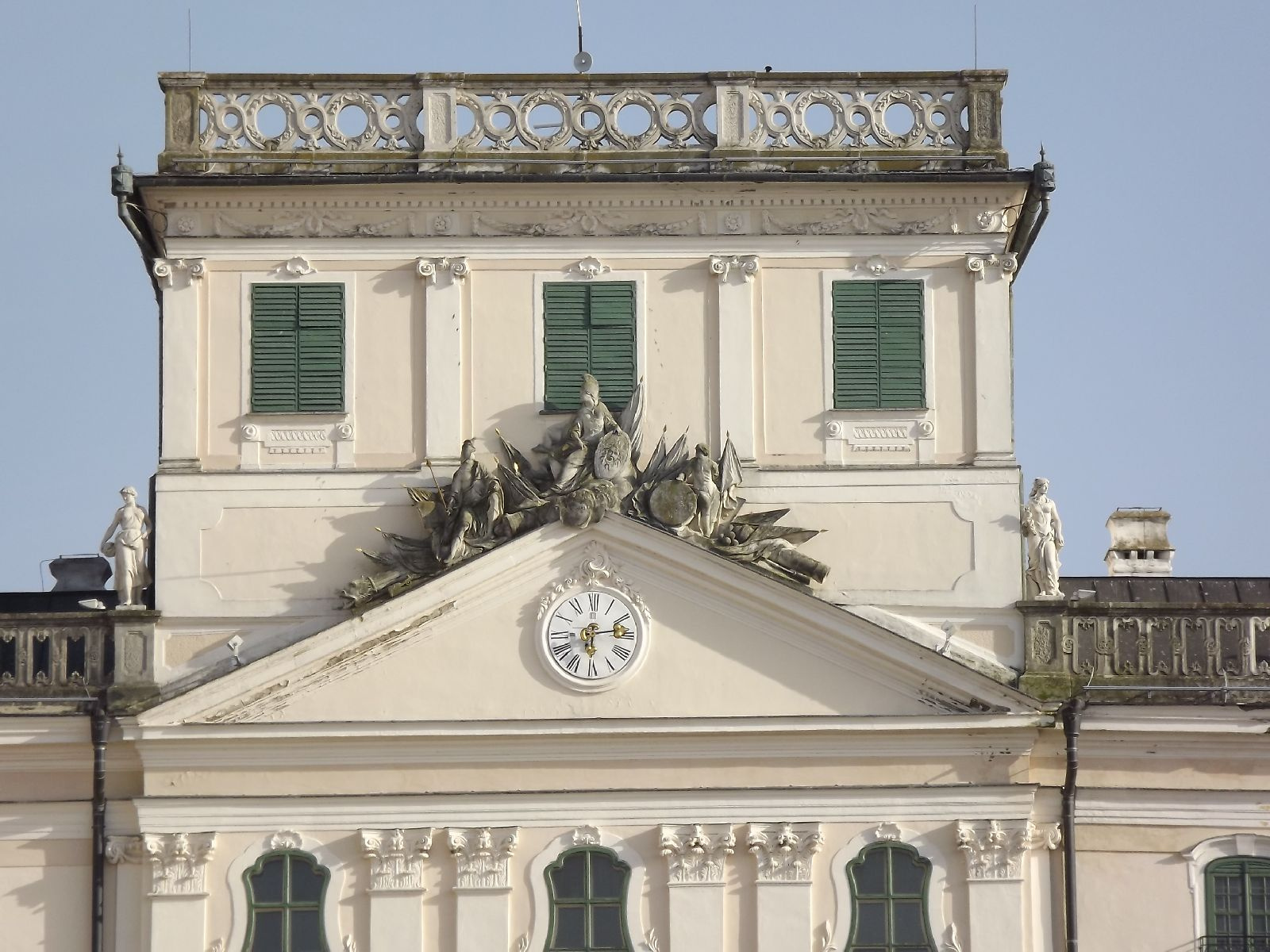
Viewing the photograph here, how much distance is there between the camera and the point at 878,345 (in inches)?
1387

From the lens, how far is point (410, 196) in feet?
116

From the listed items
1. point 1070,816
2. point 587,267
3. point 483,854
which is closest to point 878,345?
point 587,267

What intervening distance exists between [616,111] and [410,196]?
249 centimetres

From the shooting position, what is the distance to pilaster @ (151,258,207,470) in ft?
115

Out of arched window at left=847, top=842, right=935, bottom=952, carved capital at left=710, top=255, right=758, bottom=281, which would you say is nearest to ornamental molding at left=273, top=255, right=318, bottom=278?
carved capital at left=710, top=255, right=758, bottom=281

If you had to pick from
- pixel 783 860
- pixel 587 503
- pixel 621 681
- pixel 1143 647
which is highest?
pixel 587 503

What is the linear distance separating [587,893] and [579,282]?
22.1 feet

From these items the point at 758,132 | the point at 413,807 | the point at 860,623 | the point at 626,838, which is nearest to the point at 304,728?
the point at 413,807

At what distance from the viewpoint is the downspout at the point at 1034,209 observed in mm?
35000

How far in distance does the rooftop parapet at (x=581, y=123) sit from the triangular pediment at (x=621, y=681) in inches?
178

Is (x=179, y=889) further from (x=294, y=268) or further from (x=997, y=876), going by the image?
(x=997, y=876)

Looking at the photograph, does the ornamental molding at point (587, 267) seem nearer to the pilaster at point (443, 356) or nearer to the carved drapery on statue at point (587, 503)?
the pilaster at point (443, 356)

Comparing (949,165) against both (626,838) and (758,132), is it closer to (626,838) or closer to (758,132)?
(758,132)

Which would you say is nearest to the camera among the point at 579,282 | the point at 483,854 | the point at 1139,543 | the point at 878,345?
the point at 483,854
